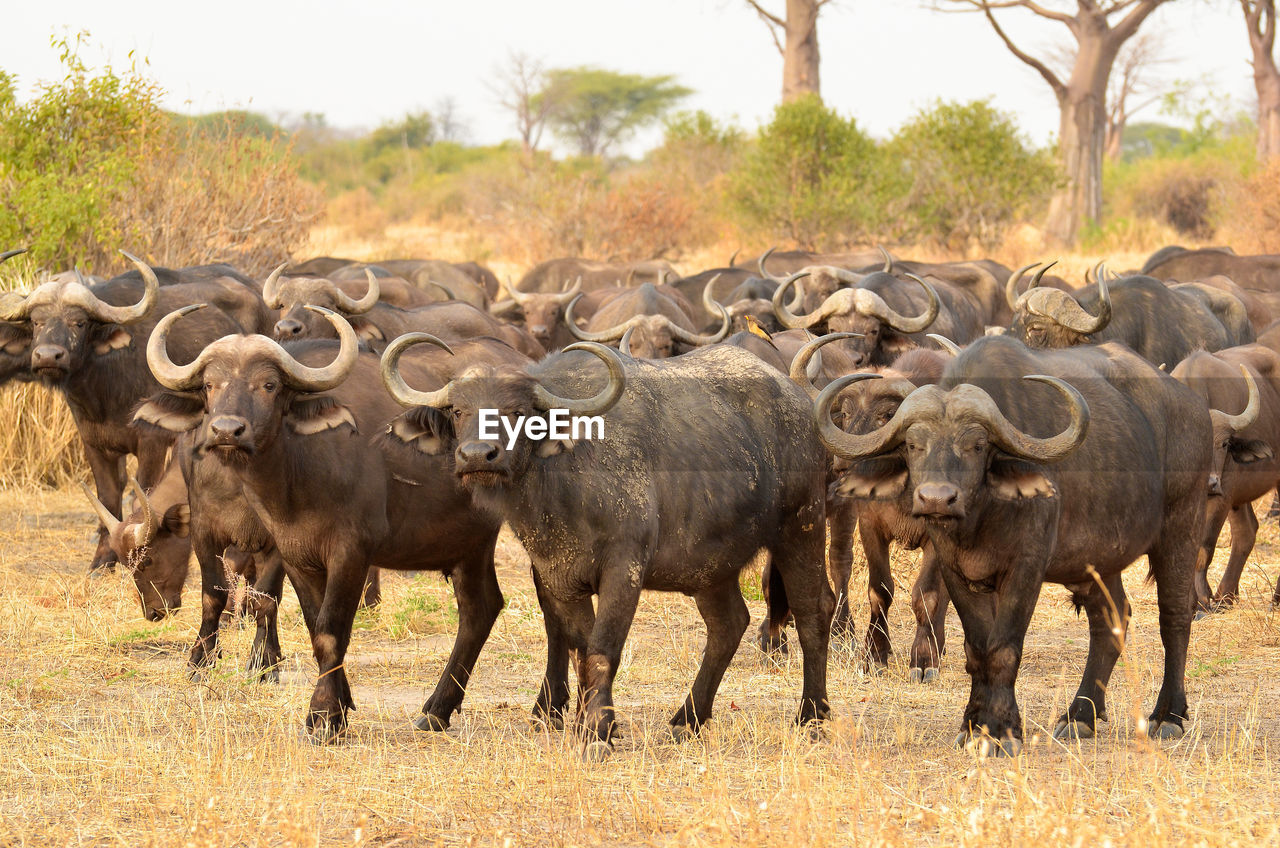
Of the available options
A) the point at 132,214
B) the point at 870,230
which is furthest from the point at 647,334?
the point at 870,230

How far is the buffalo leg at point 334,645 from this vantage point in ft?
20.2

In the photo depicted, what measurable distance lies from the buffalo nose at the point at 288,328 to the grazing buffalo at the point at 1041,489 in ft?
18.4

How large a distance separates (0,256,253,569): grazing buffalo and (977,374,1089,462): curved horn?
5.58 meters

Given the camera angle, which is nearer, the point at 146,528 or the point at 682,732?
the point at 682,732

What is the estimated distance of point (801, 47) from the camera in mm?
33656

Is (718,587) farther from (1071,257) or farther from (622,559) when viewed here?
(1071,257)

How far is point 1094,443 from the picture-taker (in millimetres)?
6043

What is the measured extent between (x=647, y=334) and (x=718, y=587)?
517 cm

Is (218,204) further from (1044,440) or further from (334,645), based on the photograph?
(1044,440)

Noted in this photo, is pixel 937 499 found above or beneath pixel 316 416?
beneath

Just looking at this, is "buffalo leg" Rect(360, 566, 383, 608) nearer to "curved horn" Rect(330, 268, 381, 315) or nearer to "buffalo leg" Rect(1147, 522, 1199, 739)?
"curved horn" Rect(330, 268, 381, 315)

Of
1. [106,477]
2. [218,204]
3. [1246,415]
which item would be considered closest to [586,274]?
[218,204]

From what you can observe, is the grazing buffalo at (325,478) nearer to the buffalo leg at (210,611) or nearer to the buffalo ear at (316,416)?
the buffalo ear at (316,416)

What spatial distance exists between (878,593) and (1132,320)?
443cm
